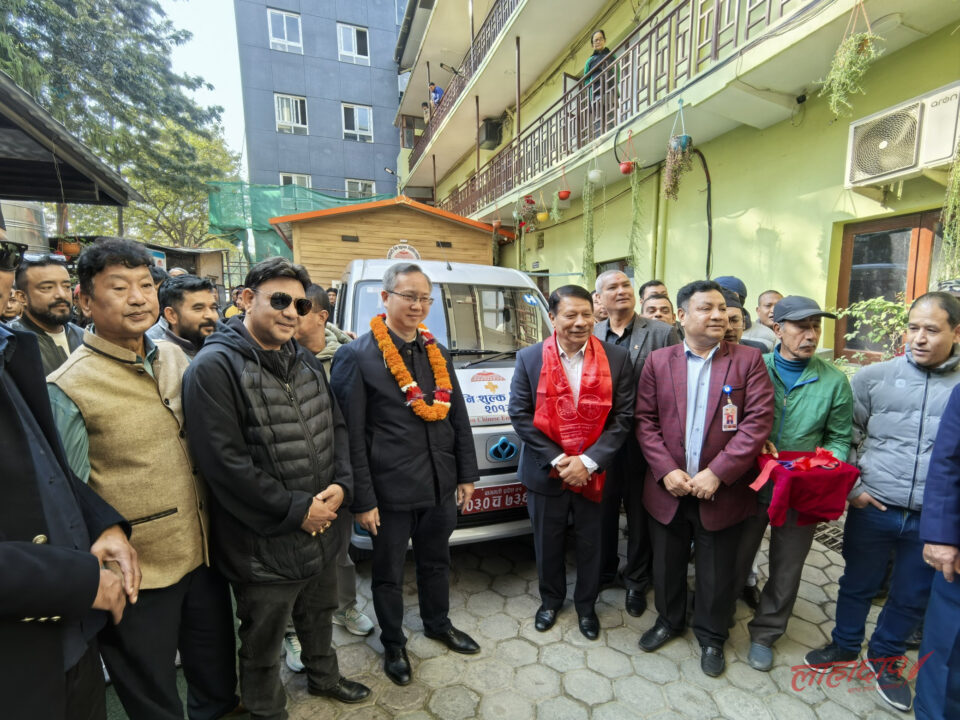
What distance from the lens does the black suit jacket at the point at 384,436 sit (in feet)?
7.27

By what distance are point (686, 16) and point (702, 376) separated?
6235mm

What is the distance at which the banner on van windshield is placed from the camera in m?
3.06

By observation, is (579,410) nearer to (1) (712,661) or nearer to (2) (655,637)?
(2) (655,637)

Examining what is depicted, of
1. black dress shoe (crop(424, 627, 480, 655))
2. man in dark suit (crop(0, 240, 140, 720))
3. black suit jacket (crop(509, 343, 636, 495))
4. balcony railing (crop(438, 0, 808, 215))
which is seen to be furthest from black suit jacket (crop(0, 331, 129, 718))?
balcony railing (crop(438, 0, 808, 215))

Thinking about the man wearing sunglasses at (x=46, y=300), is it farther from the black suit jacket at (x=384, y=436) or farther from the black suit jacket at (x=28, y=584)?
the black suit jacket at (x=28, y=584)

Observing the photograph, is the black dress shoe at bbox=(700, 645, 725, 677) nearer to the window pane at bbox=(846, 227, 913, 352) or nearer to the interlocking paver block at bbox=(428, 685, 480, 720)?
the interlocking paver block at bbox=(428, 685, 480, 720)

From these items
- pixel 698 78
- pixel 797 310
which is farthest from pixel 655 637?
pixel 698 78

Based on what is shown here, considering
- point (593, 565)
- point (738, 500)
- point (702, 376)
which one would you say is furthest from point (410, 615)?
point (702, 376)

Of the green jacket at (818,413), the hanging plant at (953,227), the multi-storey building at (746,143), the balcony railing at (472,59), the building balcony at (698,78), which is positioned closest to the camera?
the green jacket at (818,413)

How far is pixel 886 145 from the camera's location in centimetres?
388

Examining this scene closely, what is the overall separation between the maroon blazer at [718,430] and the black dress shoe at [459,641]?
4.15 ft

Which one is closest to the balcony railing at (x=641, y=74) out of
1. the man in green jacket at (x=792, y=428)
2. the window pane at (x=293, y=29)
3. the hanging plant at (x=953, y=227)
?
the hanging plant at (x=953, y=227)

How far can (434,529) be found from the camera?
244cm

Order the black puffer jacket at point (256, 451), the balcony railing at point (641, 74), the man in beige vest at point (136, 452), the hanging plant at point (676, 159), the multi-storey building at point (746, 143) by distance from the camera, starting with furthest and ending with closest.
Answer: the hanging plant at point (676, 159), the balcony railing at point (641, 74), the multi-storey building at point (746, 143), the black puffer jacket at point (256, 451), the man in beige vest at point (136, 452)
